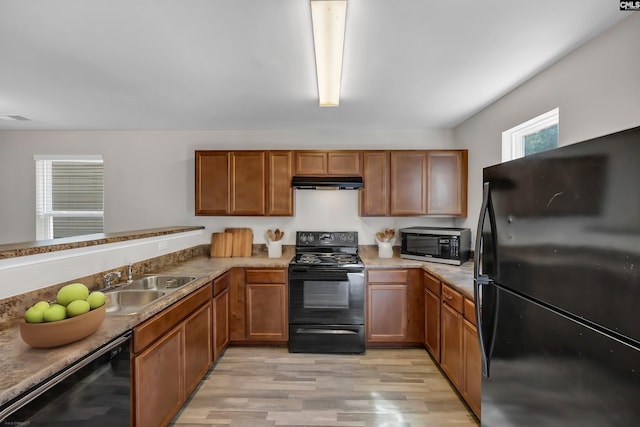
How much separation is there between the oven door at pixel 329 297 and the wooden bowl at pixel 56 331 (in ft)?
6.46

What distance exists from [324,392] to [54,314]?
192 centimetres

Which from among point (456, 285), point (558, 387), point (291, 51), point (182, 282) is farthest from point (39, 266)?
point (456, 285)

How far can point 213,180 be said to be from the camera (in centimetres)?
347

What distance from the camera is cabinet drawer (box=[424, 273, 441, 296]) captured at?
2.71 metres

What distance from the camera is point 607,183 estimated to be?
2.84ft

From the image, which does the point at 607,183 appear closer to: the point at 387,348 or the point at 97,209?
the point at 387,348

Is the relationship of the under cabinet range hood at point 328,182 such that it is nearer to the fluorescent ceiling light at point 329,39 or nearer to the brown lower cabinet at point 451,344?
the fluorescent ceiling light at point 329,39

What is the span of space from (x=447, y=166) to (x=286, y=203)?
1908 millimetres

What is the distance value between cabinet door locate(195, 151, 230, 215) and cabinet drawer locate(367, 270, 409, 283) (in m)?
1.80

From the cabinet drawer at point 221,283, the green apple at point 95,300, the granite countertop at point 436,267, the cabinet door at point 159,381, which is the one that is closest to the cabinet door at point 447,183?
the granite countertop at point 436,267

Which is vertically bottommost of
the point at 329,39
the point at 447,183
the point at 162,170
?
the point at 447,183

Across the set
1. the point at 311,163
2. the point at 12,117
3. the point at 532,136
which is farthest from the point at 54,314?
the point at 12,117

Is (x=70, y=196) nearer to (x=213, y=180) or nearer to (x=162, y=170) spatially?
(x=162, y=170)

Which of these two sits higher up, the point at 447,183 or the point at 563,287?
the point at 447,183
